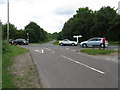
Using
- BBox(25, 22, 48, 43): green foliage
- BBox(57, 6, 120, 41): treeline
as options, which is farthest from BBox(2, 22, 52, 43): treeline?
BBox(57, 6, 120, 41): treeline

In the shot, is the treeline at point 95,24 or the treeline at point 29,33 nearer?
the treeline at point 95,24

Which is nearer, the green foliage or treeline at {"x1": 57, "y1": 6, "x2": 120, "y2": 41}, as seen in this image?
treeline at {"x1": 57, "y1": 6, "x2": 120, "y2": 41}

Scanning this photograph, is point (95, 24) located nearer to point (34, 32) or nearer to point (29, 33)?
point (29, 33)

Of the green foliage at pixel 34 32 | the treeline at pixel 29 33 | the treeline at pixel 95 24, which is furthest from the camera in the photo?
the green foliage at pixel 34 32

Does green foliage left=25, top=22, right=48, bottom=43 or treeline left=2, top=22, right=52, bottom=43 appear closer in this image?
treeline left=2, top=22, right=52, bottom=43

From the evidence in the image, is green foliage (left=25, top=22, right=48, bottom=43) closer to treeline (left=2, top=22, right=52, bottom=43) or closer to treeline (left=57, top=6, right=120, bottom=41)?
treeline (left=2, top=22, right=52, bottom=43)

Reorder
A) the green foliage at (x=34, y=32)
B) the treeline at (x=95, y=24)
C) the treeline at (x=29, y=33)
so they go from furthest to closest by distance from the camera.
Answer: the green foliage at (x=34, y=32) → the treeline at (x=29, y=33) → the treeline at (x=95, y=24)

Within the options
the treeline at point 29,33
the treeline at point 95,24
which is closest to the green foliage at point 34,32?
the treeline at point 29,33

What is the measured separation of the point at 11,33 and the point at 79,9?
29.6 meters

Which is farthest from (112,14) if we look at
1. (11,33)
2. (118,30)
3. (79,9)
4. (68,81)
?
(68,81)

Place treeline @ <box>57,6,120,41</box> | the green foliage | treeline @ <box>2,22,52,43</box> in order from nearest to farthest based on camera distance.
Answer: treeline @ <box>57,6,120,41</box> < treeline @ <box>2,22,52,43</box> < the green foliage

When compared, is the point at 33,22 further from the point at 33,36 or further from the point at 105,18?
the point at 105,18

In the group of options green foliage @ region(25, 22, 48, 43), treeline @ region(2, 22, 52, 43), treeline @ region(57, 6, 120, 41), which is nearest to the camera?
treeline @ region(57, 6, 120, 41)

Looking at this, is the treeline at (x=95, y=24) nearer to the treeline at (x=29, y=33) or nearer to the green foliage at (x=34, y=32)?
the treeline at (x=29, y=33)
